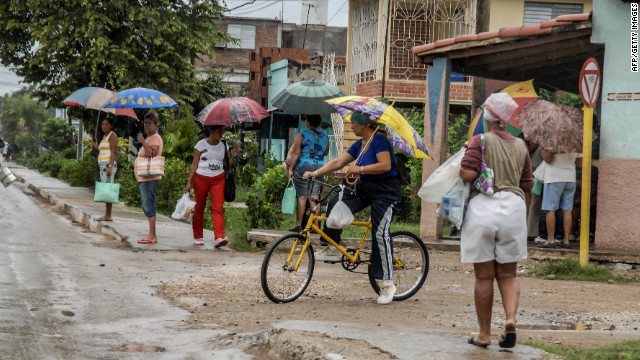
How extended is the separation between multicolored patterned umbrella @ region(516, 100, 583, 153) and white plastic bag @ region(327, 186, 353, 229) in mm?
4767

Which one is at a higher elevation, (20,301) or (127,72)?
(127,72)

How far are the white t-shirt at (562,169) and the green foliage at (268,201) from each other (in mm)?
4869

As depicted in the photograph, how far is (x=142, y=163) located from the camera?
1214 centimetres

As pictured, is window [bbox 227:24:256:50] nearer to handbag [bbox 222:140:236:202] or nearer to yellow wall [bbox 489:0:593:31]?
yellow wall [bbox 489:0:593:31]

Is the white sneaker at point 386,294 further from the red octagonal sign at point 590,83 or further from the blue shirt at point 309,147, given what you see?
the blue shirt at point 309,147

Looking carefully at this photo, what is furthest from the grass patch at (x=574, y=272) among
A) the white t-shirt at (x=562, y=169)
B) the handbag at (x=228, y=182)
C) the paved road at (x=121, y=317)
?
the handbag at (x=228, y=182)

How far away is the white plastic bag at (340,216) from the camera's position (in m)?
7.80

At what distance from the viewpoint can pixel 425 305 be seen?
815 cm

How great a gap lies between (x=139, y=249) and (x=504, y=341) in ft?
24.6

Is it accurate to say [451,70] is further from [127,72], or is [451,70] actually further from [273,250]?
[127,72]

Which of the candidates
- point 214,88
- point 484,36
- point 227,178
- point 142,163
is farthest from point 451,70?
point 214,88

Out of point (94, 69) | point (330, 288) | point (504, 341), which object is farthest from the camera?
point (94, 69)

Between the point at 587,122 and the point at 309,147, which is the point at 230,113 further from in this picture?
the point at 587,122

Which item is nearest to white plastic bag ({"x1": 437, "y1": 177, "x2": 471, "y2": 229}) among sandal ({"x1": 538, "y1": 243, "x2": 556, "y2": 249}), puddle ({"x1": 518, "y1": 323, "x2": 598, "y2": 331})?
puddle ({"x1": 518, "y1": 323, "x2": 598, "y2": 331})
